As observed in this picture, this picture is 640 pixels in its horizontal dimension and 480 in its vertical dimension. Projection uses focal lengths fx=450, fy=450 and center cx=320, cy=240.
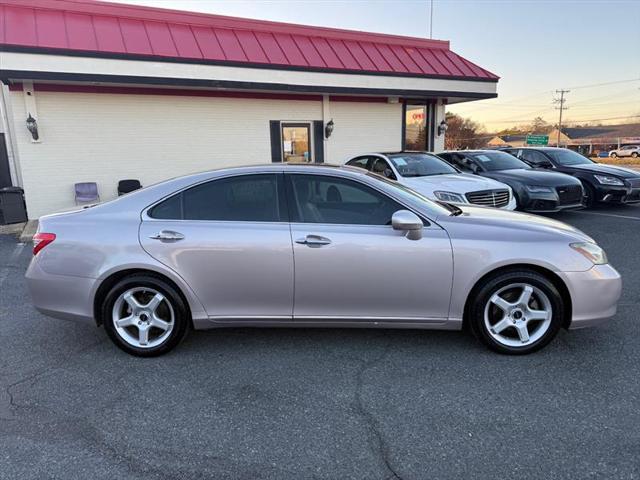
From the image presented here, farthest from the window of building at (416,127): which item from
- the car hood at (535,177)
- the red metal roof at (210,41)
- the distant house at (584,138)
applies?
the distant house at (584,138)

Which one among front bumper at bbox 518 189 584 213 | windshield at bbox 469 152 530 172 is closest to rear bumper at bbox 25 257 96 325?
front bumper at bbox 518 189 584 213

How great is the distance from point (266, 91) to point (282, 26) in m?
2.22

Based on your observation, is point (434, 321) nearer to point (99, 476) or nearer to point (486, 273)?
point (486, 273)

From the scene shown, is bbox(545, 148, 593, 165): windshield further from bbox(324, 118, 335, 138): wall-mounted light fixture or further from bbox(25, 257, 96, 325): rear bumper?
bbox(25, 257, 96, 325): rear bumper

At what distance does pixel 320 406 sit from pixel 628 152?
61.9 meters

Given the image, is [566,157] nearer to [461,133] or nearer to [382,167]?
[382,167]

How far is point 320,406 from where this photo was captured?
2.93 meters

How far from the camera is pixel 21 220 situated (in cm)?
997

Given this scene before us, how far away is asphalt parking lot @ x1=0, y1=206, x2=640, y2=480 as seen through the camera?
2395 millimetres

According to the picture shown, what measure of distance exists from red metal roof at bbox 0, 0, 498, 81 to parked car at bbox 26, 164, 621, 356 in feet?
23.4

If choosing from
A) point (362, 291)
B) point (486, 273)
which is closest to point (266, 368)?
point (362, 291)

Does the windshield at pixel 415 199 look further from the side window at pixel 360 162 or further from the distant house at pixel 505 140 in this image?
the distant house at pixel 505 140

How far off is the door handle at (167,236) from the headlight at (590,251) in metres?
3.01

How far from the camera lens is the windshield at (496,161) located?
404 inches
